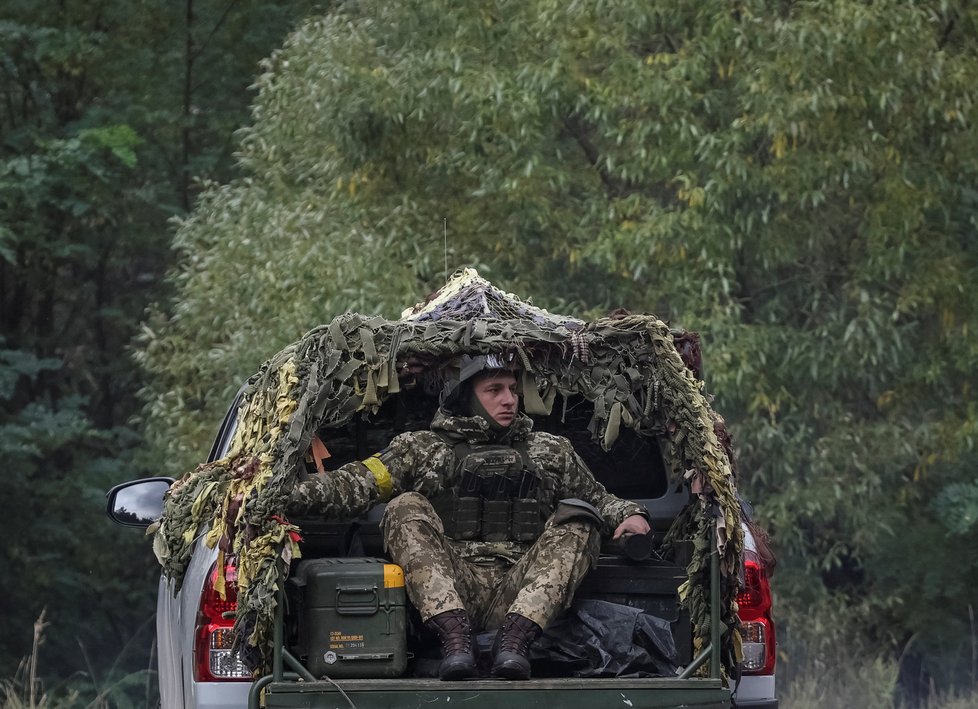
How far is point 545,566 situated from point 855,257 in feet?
21.8

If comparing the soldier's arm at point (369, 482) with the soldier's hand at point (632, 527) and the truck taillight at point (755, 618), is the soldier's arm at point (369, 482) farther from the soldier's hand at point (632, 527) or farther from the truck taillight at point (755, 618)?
the truck taillight at point (755, 618)

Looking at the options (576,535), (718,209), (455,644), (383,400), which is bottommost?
(455,644)

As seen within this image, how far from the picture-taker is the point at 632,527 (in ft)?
19.8

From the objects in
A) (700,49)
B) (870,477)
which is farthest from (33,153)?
(870,477)

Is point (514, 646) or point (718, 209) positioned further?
point (718, 209)

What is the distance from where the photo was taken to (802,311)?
461 inches

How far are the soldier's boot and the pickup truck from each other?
0.11 m

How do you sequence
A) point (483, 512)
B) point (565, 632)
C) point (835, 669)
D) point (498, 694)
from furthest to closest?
point (835, 669), point (483, 512), point (565, 632), point (498, 694)

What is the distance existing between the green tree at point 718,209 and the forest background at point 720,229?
0.07 ft

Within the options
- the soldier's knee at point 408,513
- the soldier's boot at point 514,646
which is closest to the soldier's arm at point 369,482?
the soldier's knee at point 408,513

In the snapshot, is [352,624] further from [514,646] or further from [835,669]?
[835,669]

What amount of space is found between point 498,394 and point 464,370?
156mm

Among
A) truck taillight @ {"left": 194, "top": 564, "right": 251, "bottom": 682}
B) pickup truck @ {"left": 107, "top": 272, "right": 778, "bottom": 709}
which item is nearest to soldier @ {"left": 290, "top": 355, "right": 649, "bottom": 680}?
pickup truck @ {"left": 107, "top": 272, "right": 778, "bottom": 709}

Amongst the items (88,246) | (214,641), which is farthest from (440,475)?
(88,246)
